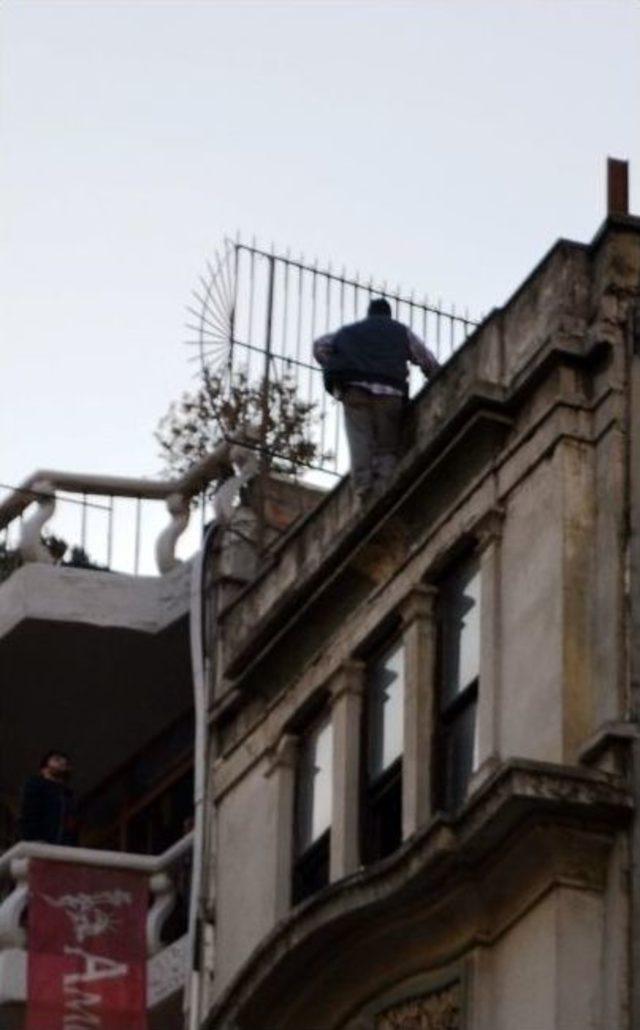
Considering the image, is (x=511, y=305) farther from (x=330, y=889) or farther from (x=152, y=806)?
(x=152, y=806)

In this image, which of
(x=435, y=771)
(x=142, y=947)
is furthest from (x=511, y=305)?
(x=142, y=947)

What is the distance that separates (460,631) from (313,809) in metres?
2.45

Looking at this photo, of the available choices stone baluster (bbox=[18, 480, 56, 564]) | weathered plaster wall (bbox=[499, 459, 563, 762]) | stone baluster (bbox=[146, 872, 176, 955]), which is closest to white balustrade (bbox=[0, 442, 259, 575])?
stone baluster (bbox=[18, 480, 56, 564])

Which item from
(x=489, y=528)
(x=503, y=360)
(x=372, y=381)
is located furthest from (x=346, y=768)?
(x=503, y=360)

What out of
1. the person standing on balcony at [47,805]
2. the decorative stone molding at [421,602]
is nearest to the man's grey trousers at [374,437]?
the decorative stone molding at [421,602]

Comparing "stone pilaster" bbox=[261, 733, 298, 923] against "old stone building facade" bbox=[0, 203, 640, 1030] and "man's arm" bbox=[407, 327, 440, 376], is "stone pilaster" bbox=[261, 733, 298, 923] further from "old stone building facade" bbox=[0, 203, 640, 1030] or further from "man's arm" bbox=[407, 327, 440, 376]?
"man's arm" bbox=[407, 327, 440, 376]

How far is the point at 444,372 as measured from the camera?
2878 centimetres

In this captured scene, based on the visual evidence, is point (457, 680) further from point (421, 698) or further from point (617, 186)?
point (617, 186)

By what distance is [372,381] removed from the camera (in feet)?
96.5

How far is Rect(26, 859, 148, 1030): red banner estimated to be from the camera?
31.0m

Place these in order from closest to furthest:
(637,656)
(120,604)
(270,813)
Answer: (637,656) → (270,813) → (120,604)

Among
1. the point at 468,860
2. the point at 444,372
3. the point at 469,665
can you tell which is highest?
the point at 444,372

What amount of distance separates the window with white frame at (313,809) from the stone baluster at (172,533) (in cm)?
360

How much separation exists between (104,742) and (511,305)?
8189mm
